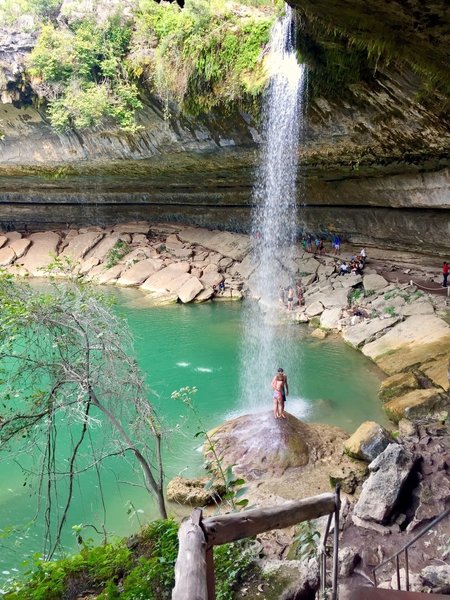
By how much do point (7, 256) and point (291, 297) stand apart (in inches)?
563

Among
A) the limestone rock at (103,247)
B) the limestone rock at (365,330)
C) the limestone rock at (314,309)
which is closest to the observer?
the limestone rock at (365,330)

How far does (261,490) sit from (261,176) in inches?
473

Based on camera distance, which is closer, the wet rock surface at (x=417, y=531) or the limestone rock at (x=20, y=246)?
the wet rock surface at (x=417, y=531)

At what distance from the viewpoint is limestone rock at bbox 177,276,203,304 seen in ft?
56.9

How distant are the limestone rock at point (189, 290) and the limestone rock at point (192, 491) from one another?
34.6 ft

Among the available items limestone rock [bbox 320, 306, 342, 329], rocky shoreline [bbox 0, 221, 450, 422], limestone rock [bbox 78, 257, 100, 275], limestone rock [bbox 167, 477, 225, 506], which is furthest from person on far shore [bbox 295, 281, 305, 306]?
limestone rock [bbox 78, 257, 100, 275]

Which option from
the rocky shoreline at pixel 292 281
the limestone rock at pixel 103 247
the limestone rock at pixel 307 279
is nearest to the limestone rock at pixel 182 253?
the rocky shoreline at pixel 292 281

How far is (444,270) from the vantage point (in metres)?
14.1

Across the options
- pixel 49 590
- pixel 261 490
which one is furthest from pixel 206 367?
pixel 49 590

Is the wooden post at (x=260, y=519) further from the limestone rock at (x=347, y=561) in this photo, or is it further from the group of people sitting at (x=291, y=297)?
the group of people sitting at (x=291, y=297)

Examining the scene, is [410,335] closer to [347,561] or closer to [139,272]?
[347,561]

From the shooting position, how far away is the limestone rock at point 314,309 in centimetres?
1495

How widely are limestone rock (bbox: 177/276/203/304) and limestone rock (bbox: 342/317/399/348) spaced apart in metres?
6.13

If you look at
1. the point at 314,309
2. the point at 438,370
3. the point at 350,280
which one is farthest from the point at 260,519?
the point at 350,280
